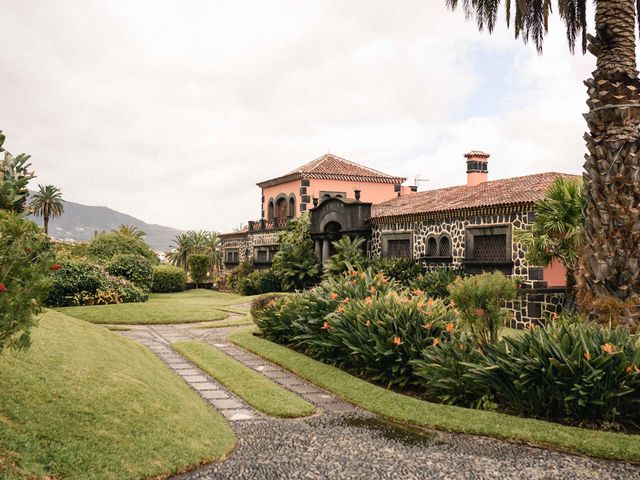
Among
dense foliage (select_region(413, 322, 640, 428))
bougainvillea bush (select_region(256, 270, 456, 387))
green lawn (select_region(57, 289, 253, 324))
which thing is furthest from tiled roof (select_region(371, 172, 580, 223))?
dense foliage (select_region(413, 322, 640, 428))

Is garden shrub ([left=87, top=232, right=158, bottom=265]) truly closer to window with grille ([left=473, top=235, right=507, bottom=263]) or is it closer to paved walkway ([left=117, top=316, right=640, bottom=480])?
window with grille ([left=473, top=235, right=507, bottom=263])

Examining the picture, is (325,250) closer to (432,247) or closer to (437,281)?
(432,247)

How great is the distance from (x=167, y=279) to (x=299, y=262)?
10770mm

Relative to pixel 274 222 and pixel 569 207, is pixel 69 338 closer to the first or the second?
pixel 569 207

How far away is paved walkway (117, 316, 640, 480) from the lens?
19.7ft

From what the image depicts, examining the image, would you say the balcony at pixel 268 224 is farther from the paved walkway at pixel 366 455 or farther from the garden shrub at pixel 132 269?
the paved walkway at pixel 366 455

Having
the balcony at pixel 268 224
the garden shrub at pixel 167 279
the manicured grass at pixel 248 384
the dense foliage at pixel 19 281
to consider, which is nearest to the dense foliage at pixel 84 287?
the manicured grass at pixel 248 384

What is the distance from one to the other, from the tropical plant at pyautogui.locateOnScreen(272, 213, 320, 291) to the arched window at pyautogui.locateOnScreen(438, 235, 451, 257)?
7.52 m

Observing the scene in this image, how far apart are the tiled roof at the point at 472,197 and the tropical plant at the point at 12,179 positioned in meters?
13.3

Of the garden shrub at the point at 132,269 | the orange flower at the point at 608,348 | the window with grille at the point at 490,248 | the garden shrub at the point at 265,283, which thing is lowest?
Result: the orange flower at the point at 608,348

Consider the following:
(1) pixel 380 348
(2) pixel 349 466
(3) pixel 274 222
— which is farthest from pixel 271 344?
(3) pixel 274 222

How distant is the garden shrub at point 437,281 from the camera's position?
1902 cm

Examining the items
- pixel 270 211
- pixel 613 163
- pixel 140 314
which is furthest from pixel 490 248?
pixel 270 211

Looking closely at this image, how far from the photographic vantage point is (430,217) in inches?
858
